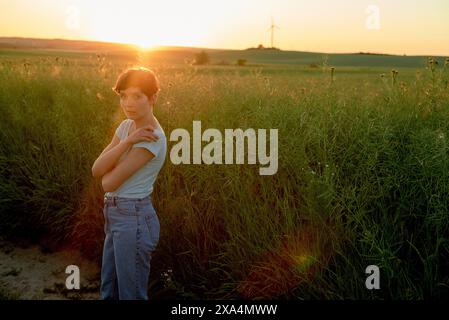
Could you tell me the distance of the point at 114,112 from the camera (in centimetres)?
503

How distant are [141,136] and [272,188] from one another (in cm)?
119

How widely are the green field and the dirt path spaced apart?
0.16 meters

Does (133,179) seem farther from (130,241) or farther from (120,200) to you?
(130,241)

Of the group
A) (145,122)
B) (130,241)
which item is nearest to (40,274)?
(130,241)

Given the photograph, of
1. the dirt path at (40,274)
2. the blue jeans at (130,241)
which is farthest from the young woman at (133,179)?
the dirt path at (40,274)

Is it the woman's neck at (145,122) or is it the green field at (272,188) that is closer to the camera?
the woman's neck at (145,122)

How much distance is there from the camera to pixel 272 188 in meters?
3.52

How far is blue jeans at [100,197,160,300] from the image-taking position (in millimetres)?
2748

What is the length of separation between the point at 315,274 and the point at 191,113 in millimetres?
2063

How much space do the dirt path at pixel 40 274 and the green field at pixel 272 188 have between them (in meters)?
0.16

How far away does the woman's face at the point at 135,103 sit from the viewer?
2.76m

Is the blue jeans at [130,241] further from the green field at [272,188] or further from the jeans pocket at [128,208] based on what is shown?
the green field at [272,188]
